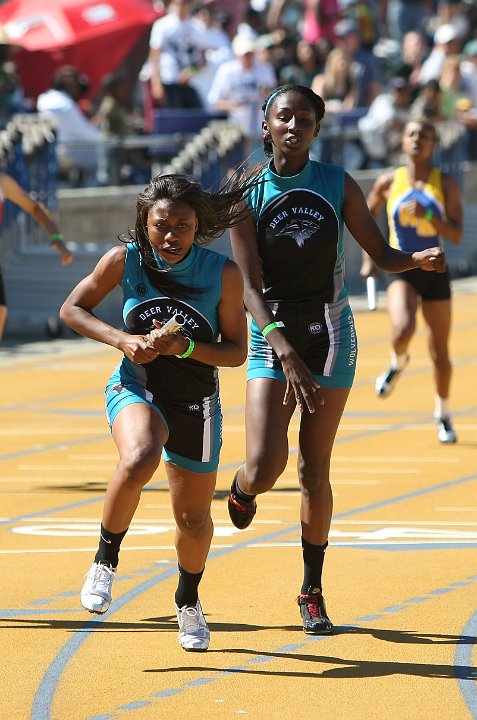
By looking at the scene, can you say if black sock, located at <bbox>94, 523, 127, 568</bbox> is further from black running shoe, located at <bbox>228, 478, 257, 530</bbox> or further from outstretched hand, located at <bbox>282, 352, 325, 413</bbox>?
black running shoe, located at <bbox>228, 478, 257, 530</bbox>

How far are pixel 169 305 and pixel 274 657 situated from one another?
1.42m

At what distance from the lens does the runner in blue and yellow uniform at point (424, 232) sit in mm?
12039

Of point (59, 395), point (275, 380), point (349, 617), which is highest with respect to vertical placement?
point (275, 380)

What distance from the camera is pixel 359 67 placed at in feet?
86.3

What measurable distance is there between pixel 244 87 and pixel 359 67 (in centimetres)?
422

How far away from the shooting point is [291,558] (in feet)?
27.7

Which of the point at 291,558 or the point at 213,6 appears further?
the point at 213,6

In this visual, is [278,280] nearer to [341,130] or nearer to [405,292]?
[405,292]

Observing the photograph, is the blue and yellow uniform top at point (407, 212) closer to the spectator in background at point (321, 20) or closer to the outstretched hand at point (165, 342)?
the outstretched hand at point (165, 342)

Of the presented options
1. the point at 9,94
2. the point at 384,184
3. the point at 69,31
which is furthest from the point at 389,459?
the point at 69,31

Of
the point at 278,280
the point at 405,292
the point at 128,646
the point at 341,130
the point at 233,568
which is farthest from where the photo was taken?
the point at 341,130

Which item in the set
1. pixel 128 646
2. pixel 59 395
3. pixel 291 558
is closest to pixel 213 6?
pixel 59 395

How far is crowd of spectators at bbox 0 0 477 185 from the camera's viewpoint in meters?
20.7

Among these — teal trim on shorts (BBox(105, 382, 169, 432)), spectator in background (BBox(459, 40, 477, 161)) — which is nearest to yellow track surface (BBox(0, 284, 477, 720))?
teal trim on shorts (BBox(105, 382, 169, 432))
